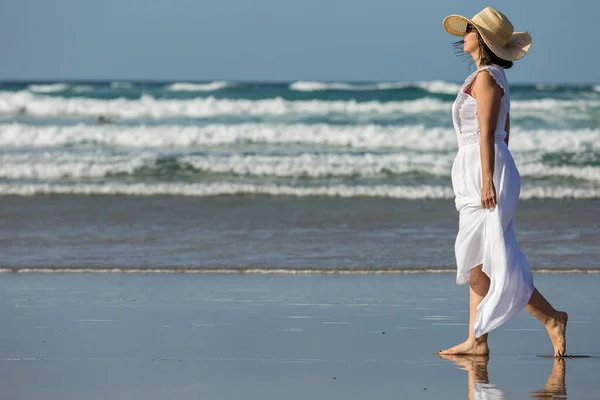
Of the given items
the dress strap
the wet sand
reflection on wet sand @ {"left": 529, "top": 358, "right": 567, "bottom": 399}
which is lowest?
reflection on wet sand @ {"left": 529, "top": 358, "right": 567, "bottom": 399}

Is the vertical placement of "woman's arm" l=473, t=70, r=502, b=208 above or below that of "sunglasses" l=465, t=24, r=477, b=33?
below

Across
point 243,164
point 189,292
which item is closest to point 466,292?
point 189,292

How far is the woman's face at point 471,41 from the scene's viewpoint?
422cm

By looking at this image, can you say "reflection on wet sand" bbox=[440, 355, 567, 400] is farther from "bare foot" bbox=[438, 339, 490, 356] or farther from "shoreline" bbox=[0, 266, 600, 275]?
"shoreline" bbox=[0, 266, 600, 275]

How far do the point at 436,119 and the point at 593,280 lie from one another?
1569cm

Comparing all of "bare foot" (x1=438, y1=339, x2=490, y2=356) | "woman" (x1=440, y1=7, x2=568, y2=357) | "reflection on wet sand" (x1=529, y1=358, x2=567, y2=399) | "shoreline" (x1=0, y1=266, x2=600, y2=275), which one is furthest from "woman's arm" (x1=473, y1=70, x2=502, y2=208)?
"shoreline" (x1=0, y1=266, x2=600, y2=275)

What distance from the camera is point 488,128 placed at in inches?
161

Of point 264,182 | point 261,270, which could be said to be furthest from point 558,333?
point 264,182

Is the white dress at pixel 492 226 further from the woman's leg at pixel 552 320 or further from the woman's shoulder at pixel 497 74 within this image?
the woman's leg at pixel 552 320

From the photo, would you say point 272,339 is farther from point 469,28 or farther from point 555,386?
point 469,28

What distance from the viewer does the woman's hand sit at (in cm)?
411

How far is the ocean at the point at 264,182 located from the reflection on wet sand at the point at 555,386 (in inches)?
128

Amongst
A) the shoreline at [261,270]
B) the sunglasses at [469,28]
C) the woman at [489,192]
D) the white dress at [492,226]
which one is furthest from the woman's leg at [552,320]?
the shoreline at [261,270]

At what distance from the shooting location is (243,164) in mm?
15273
